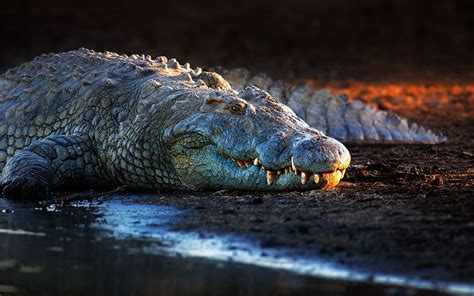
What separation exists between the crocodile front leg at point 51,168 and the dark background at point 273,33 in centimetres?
947

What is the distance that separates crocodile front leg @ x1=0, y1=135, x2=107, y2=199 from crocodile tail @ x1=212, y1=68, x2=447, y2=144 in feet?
9.67

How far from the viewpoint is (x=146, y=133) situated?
793cm

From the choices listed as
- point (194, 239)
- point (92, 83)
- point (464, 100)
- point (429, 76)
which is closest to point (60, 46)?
point (429, 76)

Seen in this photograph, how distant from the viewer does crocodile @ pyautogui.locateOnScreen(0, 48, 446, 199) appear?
712 centimetres

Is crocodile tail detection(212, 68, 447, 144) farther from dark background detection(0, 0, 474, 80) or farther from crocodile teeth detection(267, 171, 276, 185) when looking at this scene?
dark background detection(0, 0, 474, 80)

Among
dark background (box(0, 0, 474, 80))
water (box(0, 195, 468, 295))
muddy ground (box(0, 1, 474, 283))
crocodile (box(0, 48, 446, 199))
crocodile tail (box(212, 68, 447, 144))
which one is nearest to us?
water (box(0, 195, 468, 295))

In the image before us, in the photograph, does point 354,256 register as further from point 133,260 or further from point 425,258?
point 133,260

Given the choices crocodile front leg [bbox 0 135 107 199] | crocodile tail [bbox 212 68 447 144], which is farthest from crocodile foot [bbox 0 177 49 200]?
crocodile tail [bbox 212 68 447 144]

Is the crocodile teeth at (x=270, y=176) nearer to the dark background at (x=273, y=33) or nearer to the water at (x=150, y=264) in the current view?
the water at (x=150, y=264)

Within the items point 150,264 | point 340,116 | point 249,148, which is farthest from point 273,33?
point 150,264

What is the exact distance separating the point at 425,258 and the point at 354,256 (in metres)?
0.35

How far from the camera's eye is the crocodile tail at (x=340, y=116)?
1090cm

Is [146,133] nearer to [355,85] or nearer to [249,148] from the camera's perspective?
[249,148]

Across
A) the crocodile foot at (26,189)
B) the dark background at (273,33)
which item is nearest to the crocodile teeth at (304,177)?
the crocodile foot at (26,189)
